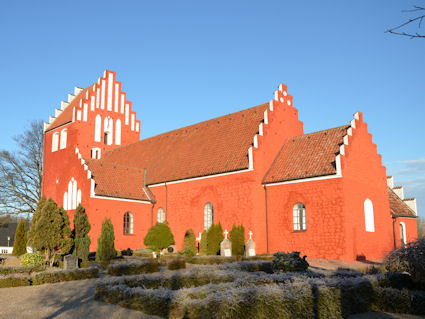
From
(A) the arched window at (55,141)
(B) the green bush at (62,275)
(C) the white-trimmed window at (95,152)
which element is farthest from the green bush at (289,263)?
(A) the arched window at (55,141)

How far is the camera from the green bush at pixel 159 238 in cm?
2472

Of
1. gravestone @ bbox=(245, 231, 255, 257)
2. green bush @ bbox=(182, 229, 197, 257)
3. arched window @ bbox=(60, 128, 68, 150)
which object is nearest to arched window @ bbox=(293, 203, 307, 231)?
gravestone @ bbox=(245, 231, 255, 257)

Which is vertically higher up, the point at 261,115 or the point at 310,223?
the point at 261,115

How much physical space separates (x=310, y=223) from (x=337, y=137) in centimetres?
556

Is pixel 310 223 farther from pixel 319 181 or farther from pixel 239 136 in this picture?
pixel 239 136

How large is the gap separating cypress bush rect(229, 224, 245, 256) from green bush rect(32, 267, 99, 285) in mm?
8601

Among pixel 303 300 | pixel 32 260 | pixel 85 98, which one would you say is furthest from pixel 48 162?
pixel 303 300

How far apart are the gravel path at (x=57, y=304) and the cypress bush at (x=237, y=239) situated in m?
9.82

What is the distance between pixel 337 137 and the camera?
76.7ft

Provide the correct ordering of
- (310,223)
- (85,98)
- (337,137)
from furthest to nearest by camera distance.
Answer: (85,98), (337,137), (310,223)

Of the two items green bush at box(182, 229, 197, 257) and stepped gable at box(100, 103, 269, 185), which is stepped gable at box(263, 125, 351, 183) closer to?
stepped gable at box(100, 103, 269, 185)

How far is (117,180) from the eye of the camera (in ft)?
93.1

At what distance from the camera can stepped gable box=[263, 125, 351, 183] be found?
2191cm

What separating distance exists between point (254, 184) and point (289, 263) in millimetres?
9286
